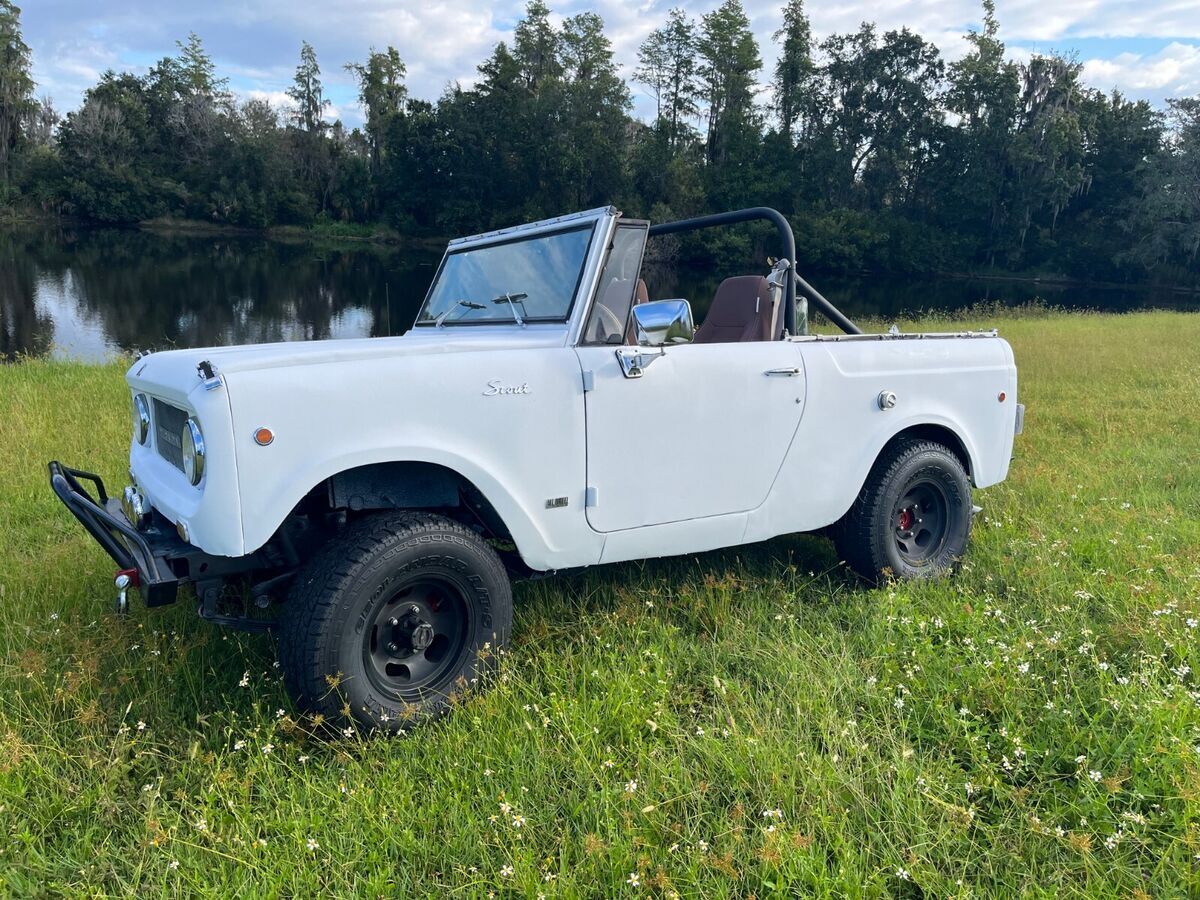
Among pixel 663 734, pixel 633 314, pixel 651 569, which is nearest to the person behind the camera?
pixel 663 734

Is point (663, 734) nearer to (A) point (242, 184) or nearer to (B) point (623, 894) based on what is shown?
(B) point (623, 894)

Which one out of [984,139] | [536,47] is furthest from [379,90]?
[984,139]

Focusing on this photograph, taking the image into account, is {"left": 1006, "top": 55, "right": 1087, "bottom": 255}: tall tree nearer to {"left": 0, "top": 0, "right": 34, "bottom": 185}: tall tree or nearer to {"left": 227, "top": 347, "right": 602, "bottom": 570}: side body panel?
{"left": 227, "top": 347, "right": 602, "bottom": 570}: side body panel

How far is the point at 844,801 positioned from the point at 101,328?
883 inches

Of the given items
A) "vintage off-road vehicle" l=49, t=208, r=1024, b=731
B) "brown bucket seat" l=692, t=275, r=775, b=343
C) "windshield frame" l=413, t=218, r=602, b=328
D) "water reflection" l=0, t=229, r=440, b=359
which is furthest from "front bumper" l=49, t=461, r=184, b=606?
"water reflection" l=0, t=229, r=440, b=359

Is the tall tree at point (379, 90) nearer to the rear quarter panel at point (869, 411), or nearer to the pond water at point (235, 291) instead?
the pond water at point (235, 291)

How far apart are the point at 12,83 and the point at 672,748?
78682mm

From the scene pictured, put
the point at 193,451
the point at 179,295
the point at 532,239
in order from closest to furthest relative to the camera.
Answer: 1. the point at 193,451
2. the point at 532,239
3. the point at 179,295

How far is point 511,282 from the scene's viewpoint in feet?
12.1

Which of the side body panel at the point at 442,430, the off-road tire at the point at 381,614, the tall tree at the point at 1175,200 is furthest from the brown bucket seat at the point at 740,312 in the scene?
the tall tree at the point at 1175,200

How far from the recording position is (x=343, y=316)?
2388 centimetres

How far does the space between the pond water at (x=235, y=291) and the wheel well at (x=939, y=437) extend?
20.9ft

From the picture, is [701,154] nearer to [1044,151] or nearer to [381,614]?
[1044,151]

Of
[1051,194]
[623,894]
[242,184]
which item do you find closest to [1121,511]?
[623,894]
